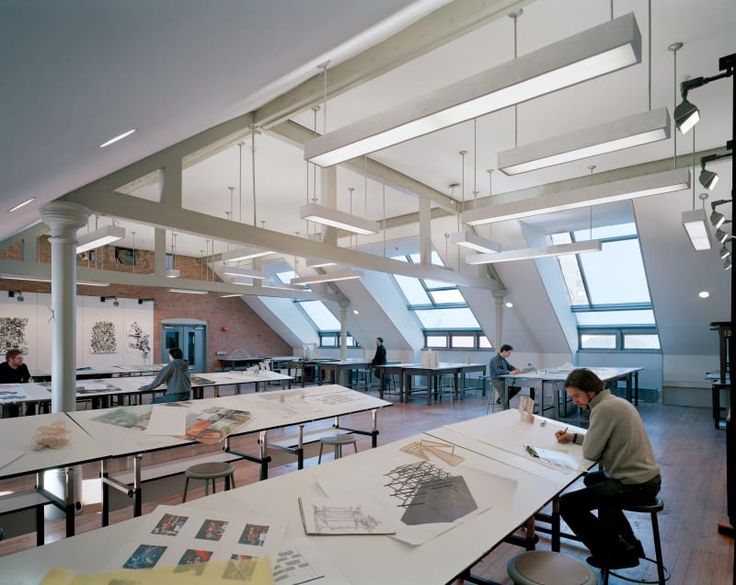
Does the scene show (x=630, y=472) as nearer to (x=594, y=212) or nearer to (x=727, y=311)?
(x=594, y=212)

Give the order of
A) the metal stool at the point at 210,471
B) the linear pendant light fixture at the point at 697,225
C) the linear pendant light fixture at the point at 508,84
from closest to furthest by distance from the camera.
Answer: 1. the linear pendant light fixture at the point at 508,84
2. the metal stool at the point at 210,471
3. the linear pendant light fixture at the point at 697,225

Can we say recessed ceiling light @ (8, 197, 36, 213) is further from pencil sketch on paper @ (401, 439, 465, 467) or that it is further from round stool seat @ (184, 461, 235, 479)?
pencil sketch on paper @ (401, 439, 465, 467)

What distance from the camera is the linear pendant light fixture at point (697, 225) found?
513 centimetres

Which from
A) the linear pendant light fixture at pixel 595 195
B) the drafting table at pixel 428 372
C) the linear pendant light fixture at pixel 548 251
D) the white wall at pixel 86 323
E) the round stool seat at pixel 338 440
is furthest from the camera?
the white wall at pixel 86 323

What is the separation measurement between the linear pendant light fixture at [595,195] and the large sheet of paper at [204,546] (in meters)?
3.89

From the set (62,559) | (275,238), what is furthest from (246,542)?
(275,238)

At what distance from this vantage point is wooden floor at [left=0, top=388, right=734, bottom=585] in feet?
10.1

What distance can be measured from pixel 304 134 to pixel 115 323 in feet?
31.7

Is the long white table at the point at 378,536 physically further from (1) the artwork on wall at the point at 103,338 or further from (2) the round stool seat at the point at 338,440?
(1) the artwork on wall at the point at 103,338

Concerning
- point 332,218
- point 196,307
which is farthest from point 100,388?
point 196,307

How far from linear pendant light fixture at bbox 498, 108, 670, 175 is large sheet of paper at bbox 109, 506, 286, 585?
9.48ft

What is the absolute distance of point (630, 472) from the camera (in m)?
2.60

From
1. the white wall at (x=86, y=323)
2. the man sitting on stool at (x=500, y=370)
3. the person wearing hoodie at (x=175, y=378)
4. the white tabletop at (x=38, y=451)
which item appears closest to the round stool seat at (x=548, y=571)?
the white tabletop at (x=38, y=451)

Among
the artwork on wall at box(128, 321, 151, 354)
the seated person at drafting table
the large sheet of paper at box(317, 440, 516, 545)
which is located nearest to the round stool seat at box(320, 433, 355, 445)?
the large sheet of paper at box(317, 440, 516, 545)
